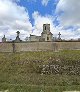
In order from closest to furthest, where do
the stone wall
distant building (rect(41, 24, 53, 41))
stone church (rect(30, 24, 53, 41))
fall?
the stone wall, stone church (rect(30, 24, 53, 41)), distant building (rect(41, 24, 53, 41))

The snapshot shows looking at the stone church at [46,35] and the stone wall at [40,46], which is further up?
the stone church at [46,35]

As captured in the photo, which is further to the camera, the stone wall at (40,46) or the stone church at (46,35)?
the stone church at (46,35)

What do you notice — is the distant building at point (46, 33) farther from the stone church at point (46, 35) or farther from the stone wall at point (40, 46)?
the stone wall at point (40, 46)

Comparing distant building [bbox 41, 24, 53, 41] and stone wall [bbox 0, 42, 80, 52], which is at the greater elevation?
distant building [bbox 41, 24, 53, 41]

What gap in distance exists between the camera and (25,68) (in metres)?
29.1

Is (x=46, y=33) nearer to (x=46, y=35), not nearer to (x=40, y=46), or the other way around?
(x=46, y=35)

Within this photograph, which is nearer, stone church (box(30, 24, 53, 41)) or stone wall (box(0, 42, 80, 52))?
stone wall (box(0, 42, 80, 52))

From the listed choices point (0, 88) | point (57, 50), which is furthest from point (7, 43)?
point (0, 88)

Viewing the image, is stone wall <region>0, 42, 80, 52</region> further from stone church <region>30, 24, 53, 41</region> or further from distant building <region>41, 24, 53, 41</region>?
distant building <region>41, 24, 53, 41</region>

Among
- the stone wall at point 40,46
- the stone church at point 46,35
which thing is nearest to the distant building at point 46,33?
the stone church at point 46,35

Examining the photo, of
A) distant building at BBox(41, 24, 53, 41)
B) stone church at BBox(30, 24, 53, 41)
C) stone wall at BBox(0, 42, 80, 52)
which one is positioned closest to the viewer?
stone wall at BBox(0, 42, 80, 52)

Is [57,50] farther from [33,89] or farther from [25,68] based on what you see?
[33,89]

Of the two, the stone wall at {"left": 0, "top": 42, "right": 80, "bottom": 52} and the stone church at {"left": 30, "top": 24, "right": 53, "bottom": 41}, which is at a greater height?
the stone church at {"left": 30, "top": 24, "right": 53, "bottom": 41}

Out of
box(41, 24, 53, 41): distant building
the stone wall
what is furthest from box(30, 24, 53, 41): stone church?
the stone wall
